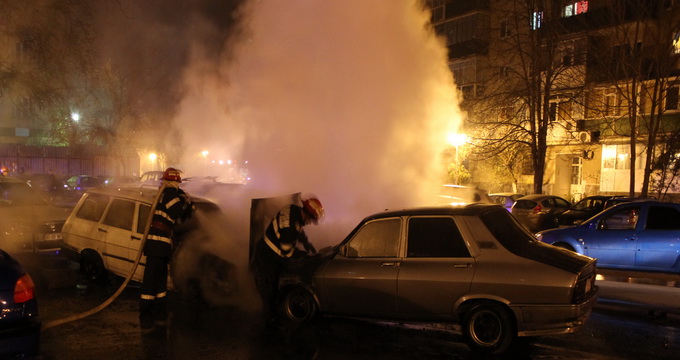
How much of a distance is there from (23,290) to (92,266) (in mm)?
4418

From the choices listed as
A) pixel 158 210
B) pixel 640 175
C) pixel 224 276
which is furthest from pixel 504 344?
pixel 640 175

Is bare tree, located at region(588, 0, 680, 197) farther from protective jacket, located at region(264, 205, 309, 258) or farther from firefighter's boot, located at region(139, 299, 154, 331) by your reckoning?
firefighter's boot, located at region(139, 299, 154, 331)

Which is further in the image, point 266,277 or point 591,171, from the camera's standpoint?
point 591,171

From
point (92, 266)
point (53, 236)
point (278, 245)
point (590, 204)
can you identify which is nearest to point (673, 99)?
point (590, 204)

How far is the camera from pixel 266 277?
703 cm

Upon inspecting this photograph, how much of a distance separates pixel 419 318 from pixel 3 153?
41.1 metres

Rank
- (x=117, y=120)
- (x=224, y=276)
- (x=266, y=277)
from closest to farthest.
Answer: (x=266, y=277) < (x=224, y=276) < (x=117, y=120)

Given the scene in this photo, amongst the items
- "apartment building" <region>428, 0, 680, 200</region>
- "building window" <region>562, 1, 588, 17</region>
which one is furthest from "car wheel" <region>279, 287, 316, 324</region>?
"building window" <region>562, 1, 588, 17</region>

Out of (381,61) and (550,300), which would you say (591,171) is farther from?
(550,300)

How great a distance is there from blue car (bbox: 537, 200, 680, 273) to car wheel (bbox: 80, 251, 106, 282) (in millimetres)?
8162

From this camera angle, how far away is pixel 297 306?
269 inches

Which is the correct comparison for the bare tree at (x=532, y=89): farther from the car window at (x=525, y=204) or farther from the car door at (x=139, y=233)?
the car door at (x=139, y=233)

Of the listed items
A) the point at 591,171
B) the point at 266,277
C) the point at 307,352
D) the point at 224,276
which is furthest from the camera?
the point at 591,171

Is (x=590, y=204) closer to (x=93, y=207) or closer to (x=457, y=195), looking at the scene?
(x=457, y=195)
